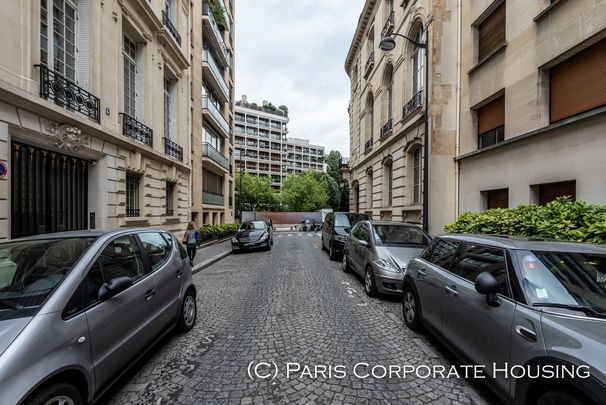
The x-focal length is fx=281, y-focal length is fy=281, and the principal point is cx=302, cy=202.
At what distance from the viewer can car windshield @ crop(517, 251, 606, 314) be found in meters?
2.17

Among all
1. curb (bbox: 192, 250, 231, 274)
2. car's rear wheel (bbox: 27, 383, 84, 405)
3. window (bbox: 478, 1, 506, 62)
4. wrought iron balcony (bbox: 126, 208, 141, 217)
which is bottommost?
curb (bbox: 192, 250, 231, 274)

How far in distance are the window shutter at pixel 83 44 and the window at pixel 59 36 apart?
9cm

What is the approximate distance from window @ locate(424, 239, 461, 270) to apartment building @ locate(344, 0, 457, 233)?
5230mm

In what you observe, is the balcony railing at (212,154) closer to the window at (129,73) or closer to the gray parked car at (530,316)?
the window at (129,73)

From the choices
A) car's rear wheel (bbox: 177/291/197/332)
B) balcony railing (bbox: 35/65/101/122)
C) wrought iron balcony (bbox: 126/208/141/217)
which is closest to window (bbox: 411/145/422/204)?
car's rear wheel (bbox: 177/291/197/332)

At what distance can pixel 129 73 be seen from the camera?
1048 centimetres

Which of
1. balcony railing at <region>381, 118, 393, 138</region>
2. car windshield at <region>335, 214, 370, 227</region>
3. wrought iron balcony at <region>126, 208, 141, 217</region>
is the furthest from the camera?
balcony railing at <region>381, 118, 393, 138</region>

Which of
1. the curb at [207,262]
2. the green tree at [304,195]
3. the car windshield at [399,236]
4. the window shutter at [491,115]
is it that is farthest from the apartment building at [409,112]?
the green tree at [304,195]

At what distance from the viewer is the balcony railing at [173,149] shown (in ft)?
42.4

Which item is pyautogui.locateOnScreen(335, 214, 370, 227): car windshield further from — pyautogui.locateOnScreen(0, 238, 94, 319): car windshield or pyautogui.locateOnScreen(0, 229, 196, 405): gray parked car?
pyautogui.locateOnScreen(0, 238, 94, 319): car windshield

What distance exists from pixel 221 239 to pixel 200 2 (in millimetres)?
14701

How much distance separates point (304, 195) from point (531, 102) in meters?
38.6

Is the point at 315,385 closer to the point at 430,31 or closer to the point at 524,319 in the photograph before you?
the point at 524,319

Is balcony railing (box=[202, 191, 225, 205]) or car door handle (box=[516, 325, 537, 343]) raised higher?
balcony railing (box=[202, 191, 225, 205])
